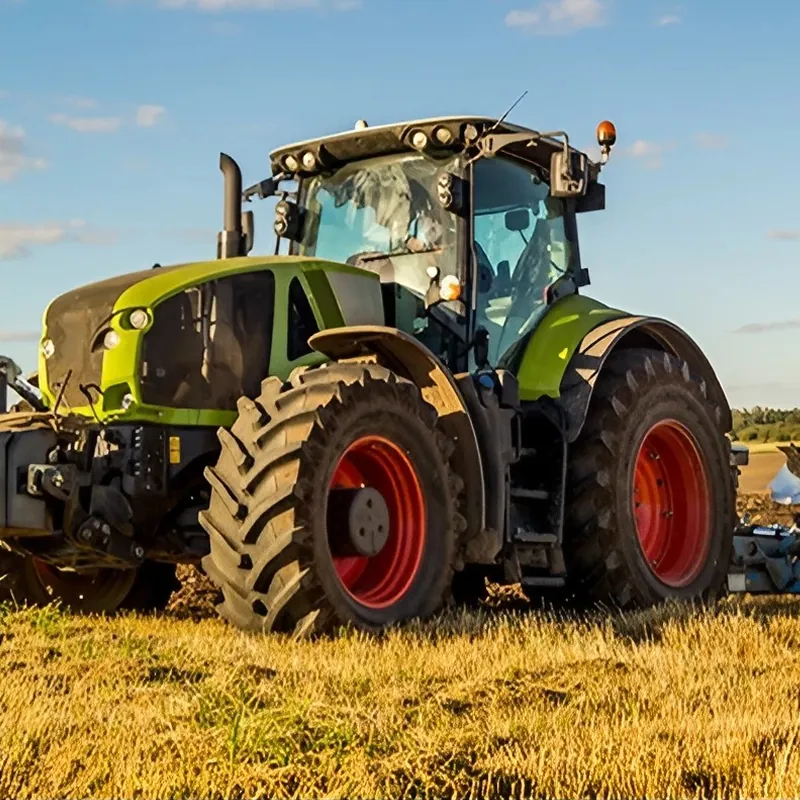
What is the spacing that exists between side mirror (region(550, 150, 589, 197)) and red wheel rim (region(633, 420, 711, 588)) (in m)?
1.95

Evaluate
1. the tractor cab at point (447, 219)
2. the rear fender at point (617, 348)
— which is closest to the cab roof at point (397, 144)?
the tractor cab at point (447, 219)

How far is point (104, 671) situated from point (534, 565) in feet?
11.1

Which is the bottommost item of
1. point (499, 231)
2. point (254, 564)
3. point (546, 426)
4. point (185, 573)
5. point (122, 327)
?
point (185, 573)

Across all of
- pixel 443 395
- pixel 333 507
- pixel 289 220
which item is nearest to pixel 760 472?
pixel 289 220

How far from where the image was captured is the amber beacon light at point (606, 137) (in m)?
8.04

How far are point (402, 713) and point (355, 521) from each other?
1.99 m

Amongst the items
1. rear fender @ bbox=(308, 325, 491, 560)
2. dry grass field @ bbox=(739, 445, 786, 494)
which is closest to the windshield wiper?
rear fender @ bbox=(308, 325, 491, 560)

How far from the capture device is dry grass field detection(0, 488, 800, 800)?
11.8 feet

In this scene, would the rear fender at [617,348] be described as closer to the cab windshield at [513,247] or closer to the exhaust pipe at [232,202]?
the cab windshield at [513,247]

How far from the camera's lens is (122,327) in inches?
274

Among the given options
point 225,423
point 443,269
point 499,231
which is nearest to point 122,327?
point 225,423

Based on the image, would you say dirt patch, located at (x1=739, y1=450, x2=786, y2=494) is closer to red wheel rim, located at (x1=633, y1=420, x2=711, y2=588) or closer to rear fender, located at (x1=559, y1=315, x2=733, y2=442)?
rear fender, located at (x1=559, y1=315, x2=733, y2=442)

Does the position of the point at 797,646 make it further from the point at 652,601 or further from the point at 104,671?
the point at 104,671

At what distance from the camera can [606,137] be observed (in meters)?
8.03
